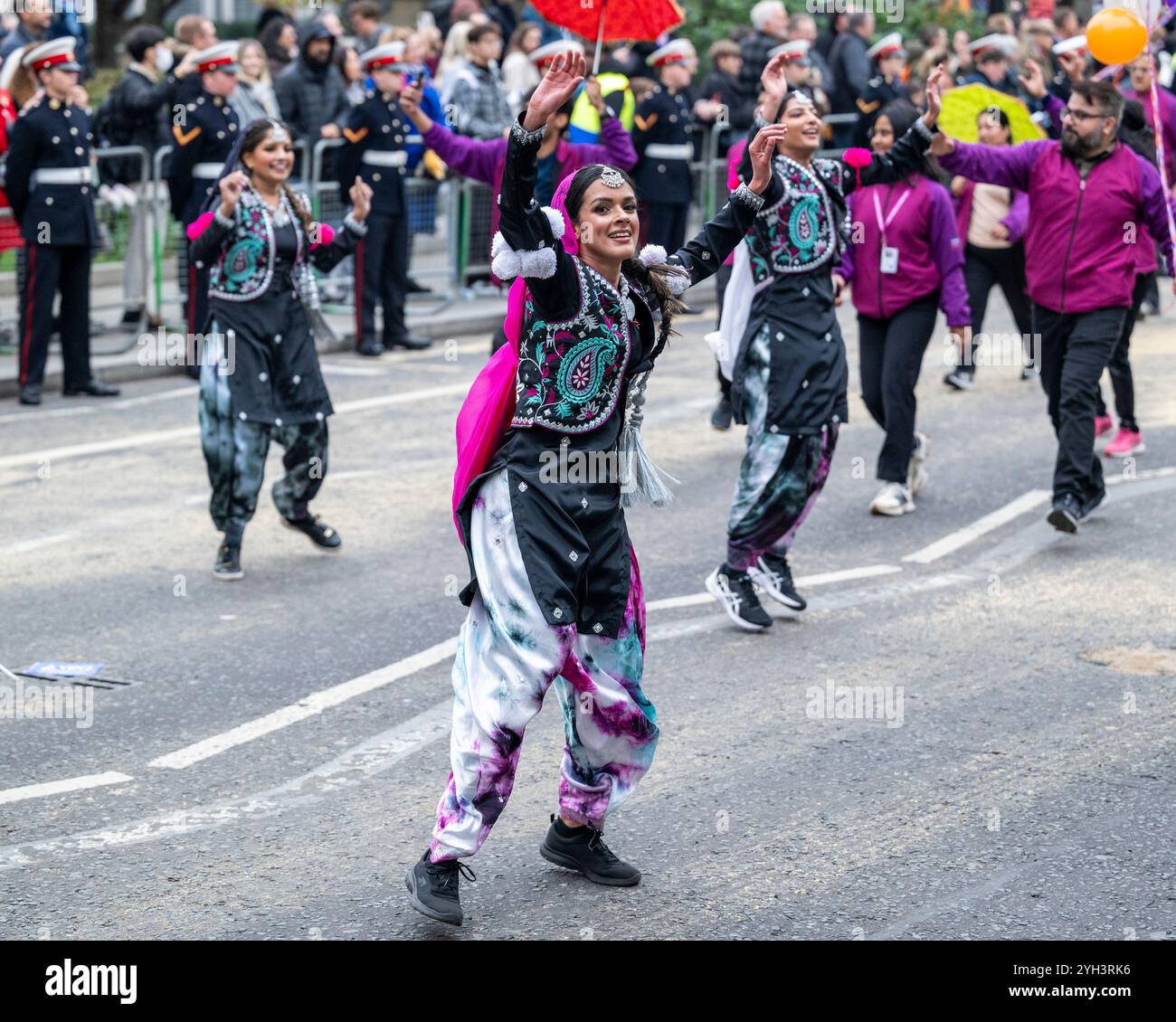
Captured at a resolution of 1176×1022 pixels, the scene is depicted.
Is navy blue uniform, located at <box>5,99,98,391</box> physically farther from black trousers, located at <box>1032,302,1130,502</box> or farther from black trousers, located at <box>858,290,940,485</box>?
black trousers, located at <box>1032,302,1130,502</box>

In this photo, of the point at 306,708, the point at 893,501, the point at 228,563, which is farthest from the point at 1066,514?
the point at 306,708

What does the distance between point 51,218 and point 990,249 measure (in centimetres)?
601

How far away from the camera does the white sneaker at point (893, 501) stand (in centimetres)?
994

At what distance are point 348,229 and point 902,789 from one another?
3.91m

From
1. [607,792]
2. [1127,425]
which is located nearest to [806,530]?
[1127,425]

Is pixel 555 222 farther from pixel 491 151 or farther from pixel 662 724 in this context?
pixel 491 151

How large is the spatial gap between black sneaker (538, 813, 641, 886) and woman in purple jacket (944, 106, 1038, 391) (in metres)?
7.65

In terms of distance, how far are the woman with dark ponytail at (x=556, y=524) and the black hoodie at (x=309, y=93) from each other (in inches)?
458

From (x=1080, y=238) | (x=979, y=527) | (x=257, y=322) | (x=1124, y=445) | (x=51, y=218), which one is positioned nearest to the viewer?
(x=257, y=322)

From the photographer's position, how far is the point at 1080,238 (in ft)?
30.2

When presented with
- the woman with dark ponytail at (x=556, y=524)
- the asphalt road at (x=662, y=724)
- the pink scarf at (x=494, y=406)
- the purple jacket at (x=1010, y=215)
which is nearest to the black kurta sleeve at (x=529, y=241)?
the woman with dark ponytail at (x=556, y=524)

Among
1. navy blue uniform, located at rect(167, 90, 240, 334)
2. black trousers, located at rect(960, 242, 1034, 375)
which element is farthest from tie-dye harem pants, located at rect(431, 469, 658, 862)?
navy blue uniform, located at rect(167, 90, 240, 334)

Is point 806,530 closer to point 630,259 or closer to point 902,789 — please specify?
point 902,789

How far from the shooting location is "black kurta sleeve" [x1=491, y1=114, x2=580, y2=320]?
4859mm
